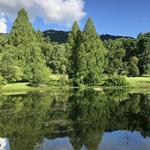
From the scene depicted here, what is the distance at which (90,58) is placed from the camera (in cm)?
10300

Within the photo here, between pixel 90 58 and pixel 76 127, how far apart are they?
68.0 m

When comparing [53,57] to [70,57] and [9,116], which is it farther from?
[9,116]

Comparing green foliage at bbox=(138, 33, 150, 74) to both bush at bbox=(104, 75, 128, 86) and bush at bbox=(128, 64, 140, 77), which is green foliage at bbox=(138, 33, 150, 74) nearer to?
bush at bbox=(128, 64, 140, 77)

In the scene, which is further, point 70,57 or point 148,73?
point 148,73

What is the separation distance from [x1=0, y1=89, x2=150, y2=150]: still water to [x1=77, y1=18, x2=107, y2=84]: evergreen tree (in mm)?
47484

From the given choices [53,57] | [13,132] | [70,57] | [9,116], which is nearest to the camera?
[13,132]

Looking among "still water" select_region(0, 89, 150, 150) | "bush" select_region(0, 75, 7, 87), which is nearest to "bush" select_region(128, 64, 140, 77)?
"bush" select_region(0, 75, 7, 87)

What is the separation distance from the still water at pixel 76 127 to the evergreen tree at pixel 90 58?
47.5m

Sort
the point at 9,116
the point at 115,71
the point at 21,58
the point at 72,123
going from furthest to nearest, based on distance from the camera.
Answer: the point at 115,71 < the point at 21,58 < the point at 9,116 < the point at 72,123

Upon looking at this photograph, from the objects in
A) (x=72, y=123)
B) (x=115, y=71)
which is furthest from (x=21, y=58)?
(x=72, y=123)

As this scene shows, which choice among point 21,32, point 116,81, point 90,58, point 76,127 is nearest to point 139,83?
point 116,81

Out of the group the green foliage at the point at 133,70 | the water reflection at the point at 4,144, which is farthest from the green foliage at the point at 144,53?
the water reflection at the point at 4,144

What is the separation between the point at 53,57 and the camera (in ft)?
470

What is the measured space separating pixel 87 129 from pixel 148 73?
330 feet
